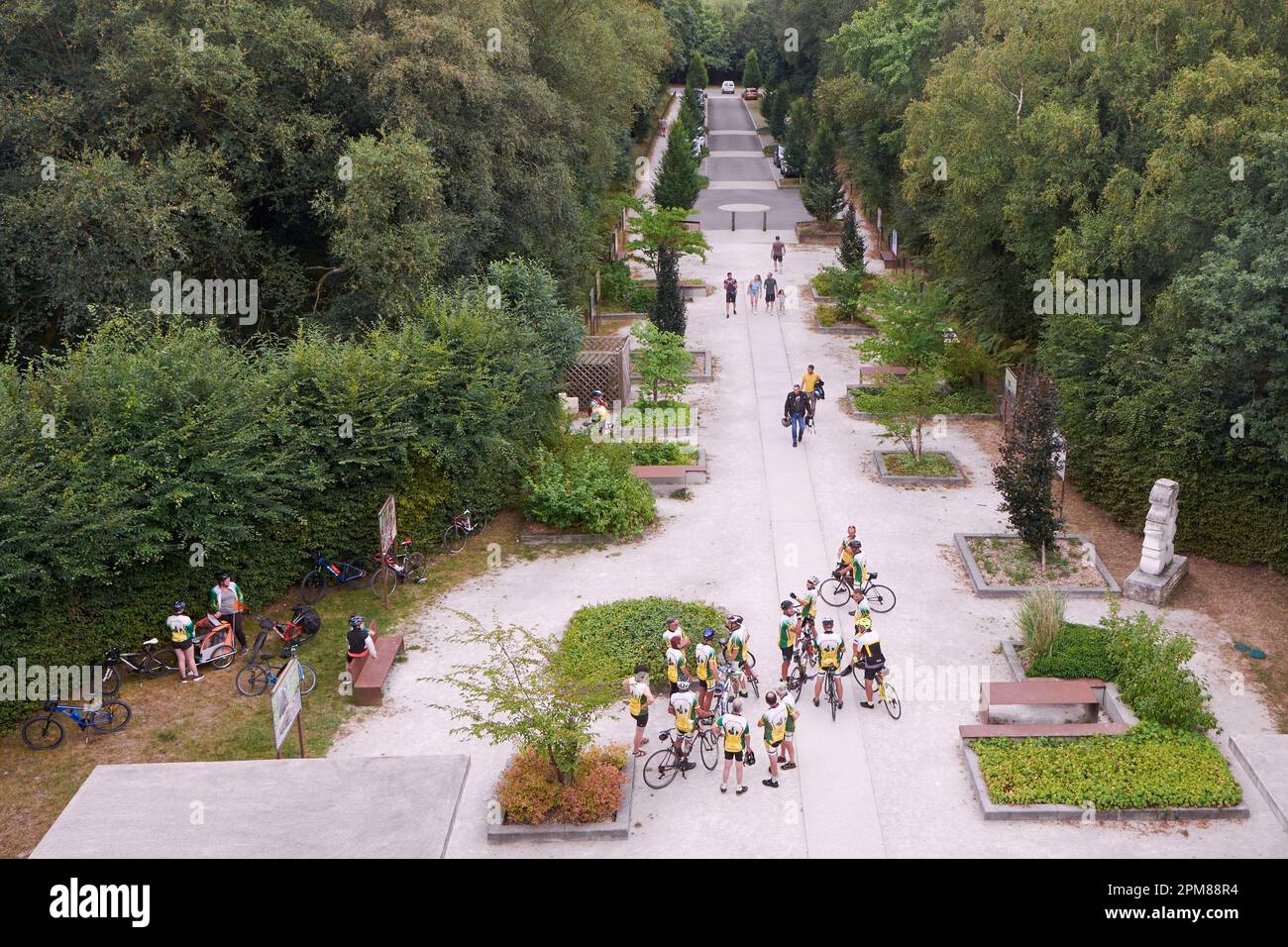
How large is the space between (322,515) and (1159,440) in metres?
14.9

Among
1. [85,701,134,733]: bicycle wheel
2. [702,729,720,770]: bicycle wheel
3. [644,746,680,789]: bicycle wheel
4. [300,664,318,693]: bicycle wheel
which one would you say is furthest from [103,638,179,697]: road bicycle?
[702,729,720,770]: bicycle wheel

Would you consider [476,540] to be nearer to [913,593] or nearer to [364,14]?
[913,593]

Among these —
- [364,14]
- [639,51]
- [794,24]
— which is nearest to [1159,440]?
[364,14]

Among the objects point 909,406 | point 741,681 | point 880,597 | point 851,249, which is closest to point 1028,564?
point 880,597

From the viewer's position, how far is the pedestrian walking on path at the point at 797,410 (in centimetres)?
2567

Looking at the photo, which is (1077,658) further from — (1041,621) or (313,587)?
(313,587)

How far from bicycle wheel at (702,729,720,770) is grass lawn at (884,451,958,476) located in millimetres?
10742

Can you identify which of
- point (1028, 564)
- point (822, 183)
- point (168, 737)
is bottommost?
point (168, 737)

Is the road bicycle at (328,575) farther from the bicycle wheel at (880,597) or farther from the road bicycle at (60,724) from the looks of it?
the bicycle wheel at (880,597)

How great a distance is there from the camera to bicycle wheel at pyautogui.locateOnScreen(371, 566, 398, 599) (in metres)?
19.3

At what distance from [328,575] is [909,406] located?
12577 millimetres

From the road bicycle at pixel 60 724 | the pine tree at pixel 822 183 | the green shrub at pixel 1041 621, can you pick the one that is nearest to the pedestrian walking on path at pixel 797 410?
the green shrub at pixel 1041 621

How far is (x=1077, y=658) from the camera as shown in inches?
637
